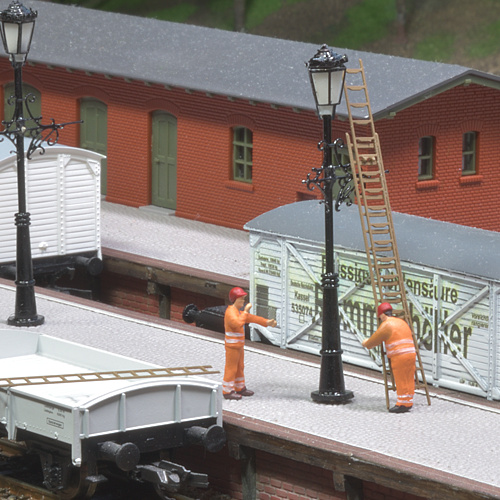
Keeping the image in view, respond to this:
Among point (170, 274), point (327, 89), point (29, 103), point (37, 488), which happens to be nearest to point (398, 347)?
point (327, 89)

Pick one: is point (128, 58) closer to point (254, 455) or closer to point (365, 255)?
point (365, 255)

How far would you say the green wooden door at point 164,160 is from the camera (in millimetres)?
31000

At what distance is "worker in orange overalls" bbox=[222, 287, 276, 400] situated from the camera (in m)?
18.6

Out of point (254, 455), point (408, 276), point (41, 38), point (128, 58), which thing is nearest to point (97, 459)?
point (254, 455)

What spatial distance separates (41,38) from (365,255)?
16.0m

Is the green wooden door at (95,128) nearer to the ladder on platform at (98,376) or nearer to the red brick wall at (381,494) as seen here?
the ladder on platform at (98,376)

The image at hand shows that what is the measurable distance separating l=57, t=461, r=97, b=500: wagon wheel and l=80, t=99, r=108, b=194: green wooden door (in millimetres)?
15589

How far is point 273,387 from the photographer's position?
63.4ft

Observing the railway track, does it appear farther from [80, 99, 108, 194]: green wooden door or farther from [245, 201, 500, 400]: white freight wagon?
[80, 99, 108, 194]: green wooden door

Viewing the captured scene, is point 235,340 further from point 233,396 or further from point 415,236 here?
point 415,236

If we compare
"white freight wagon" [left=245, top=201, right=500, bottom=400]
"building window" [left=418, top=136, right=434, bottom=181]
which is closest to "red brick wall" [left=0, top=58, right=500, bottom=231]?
"building window" [left=418, top=136, right=434, bottom=181]

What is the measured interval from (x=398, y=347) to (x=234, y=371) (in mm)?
2132

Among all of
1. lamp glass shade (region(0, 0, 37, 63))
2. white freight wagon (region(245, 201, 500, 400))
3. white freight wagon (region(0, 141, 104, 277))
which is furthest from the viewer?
white freight wagon (region(0, 141, 104, 277))

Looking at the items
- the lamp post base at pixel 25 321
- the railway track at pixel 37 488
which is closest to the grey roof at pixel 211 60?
the lamp post base at pixel 25 321
